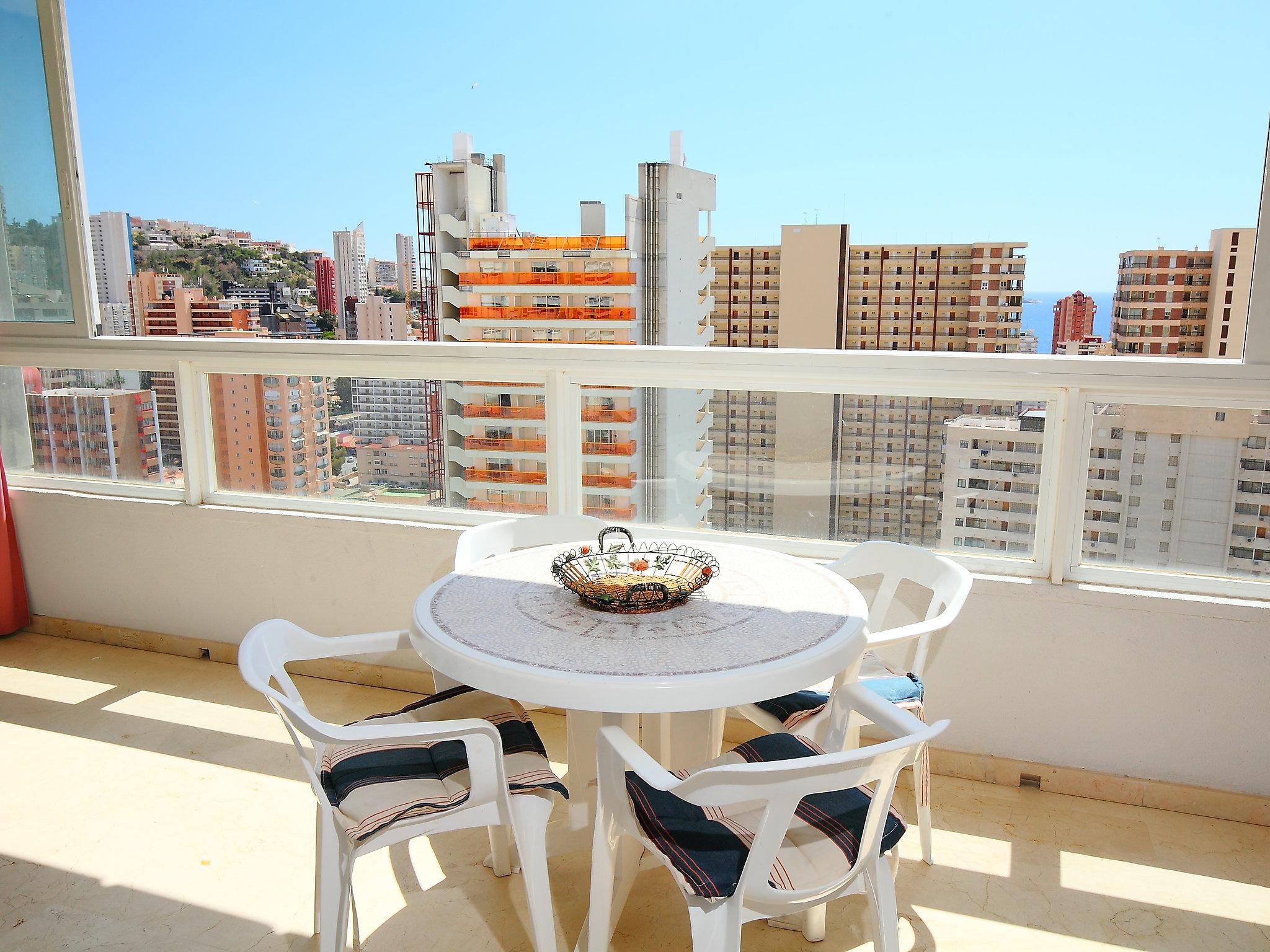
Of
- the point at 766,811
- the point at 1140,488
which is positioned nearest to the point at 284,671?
the point at 766,811

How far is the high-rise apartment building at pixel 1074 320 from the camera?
2689 mm

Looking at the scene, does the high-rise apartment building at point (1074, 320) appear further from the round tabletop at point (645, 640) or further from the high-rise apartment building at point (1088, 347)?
the round tabletop at point (645, 640)

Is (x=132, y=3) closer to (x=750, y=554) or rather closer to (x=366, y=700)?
Answer: (x=366, y=700)

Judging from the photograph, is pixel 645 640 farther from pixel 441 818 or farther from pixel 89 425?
pixel 89 425

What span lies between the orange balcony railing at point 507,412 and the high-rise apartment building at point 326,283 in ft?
2.49

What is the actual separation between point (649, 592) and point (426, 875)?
3.43 feet

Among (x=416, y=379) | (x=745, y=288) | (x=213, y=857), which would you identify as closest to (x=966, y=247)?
(x=745, y=288)

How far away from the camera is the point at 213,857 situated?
2441mm

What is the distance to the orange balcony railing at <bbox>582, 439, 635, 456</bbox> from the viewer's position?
3092 mm

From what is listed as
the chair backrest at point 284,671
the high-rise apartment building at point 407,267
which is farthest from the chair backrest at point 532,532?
the high-rise apartment building at point 407,267

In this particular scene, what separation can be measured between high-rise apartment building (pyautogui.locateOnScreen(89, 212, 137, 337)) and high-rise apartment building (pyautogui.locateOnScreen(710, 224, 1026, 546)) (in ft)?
8.42

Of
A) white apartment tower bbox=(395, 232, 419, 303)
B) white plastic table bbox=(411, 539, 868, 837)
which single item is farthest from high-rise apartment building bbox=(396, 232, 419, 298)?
white plastic table bbox=(411, 539, 868, 837)

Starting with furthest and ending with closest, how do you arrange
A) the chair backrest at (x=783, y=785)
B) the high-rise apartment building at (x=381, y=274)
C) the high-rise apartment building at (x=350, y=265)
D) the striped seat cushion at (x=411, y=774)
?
the high-rise apartment building at (x=350, y=265)
the high-rise apartment building at (x=381, y=274)
the striped seat cushion at (x=411, y=774)
the chair backrest at (x=783, y=785)

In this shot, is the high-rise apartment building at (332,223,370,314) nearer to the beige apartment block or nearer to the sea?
the beige apartment block
